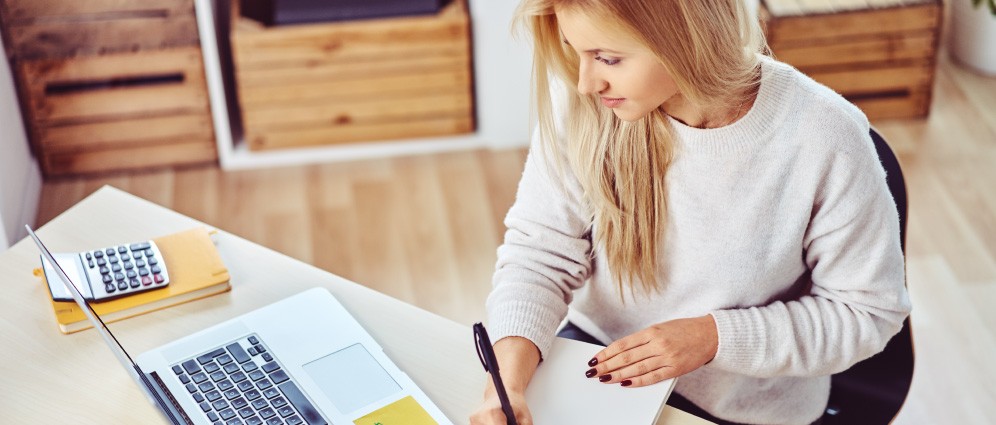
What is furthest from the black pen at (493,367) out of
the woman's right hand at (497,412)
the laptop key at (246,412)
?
the laptop key at (246,412)

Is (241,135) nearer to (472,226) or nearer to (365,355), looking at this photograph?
(472,226)

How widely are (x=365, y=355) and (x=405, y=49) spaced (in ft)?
5.16

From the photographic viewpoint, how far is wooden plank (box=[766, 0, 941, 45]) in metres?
2.82

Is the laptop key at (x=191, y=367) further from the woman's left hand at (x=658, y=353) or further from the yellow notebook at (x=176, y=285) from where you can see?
the woman's left hand at (x=658, y=353)

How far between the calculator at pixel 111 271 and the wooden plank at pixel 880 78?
199cm

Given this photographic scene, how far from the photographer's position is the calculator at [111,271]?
1.32 m

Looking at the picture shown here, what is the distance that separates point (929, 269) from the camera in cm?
246

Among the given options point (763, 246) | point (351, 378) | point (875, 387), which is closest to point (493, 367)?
point (351, 378)

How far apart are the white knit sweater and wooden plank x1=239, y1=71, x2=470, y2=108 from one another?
1.42 meters

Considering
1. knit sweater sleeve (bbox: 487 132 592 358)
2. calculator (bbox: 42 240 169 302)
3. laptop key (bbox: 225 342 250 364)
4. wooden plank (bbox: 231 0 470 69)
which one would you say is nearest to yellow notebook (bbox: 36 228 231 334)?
calculator (bbox: 42 240 169 302)

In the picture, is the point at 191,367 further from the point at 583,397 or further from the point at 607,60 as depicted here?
the point at 607,60

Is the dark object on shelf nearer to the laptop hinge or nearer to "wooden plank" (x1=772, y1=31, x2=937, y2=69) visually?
"wooden plank" (x1=772, y1=31, x2=937, y2=69)

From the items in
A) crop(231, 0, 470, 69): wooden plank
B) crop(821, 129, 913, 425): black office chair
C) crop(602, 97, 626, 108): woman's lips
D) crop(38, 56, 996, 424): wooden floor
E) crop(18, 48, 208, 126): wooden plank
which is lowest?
crop(38, 56, 996, 424): wooden floor

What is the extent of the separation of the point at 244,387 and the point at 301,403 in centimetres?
7
